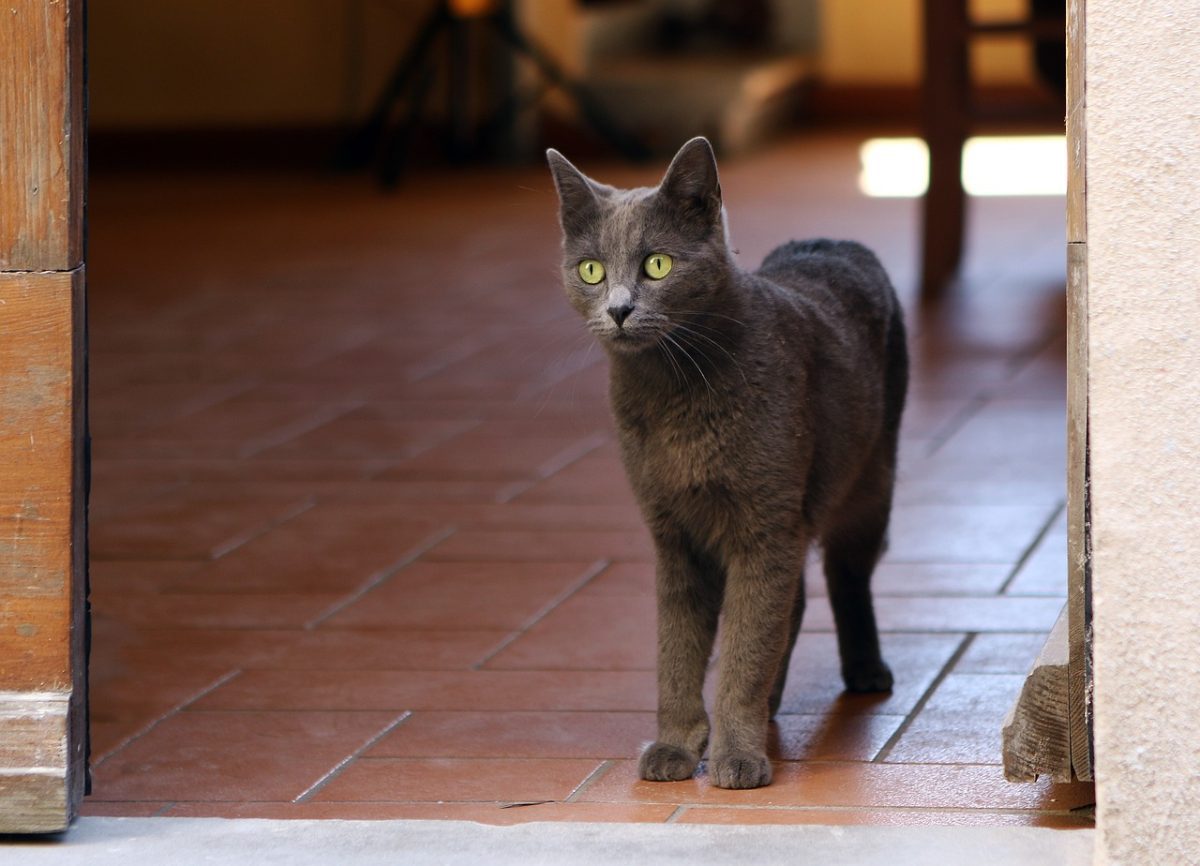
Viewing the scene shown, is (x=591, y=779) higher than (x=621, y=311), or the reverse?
(x=621, y=311)

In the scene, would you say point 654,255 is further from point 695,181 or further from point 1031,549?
point 1031,549

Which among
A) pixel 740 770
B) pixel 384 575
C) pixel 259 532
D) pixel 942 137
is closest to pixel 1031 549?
pixel 384 575

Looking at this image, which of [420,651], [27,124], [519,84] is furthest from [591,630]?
[519,84]

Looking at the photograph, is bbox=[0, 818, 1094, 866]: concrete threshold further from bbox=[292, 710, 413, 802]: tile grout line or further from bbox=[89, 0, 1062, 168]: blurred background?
bbox=[89, 0, 1062, 168]: blurred background

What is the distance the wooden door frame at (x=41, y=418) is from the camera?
1943 millimetres

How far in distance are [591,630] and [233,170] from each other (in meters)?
6.93

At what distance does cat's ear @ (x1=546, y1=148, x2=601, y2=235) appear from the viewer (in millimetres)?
2238

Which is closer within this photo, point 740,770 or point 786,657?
point 740,770

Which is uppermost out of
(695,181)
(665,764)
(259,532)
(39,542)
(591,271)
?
(695,181)

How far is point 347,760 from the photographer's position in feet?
7.65

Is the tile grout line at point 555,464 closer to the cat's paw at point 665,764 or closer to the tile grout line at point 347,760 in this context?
the tile grout line at point 347,760

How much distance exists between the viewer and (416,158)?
31.2ft

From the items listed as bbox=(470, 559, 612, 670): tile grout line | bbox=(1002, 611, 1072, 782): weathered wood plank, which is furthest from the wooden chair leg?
bbox=(1002, 611, 1072, 782): weathered wood plank

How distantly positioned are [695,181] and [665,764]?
71cm
